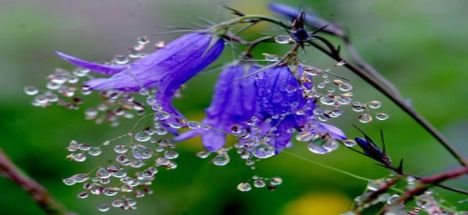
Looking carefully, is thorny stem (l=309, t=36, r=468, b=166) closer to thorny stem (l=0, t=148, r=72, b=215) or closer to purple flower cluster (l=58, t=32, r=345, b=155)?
purple flower cluster (l=58, t=32, r=345, b=155)

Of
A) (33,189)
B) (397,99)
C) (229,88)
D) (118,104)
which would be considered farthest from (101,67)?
(33,189)

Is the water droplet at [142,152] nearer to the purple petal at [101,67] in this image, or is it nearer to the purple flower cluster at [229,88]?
the purple flower cluster at [229,88]

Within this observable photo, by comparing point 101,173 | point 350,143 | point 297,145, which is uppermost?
point 297,145

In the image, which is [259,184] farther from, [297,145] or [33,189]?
[297,145]

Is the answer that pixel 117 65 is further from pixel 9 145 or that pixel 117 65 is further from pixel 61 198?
pixel 9 145

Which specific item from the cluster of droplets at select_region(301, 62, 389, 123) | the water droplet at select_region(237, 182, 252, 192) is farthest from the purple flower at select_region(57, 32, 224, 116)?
the water droplet at select_region(237, 182, 252, 192)

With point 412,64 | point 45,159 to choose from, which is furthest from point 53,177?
point 412,64
